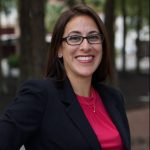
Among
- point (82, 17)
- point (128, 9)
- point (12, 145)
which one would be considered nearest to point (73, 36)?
point (82, 17)

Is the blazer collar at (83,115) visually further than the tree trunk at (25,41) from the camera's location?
No

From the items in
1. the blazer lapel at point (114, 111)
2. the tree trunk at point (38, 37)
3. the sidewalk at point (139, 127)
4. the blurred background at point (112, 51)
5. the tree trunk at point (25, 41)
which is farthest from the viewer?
the tree trunk at point (25, 41)

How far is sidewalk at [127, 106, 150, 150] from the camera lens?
10523 millimetres

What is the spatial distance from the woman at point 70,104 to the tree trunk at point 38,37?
25.2ft

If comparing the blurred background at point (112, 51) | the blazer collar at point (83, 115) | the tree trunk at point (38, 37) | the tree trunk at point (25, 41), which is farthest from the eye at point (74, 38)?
the tree trunk at point (25, 41)

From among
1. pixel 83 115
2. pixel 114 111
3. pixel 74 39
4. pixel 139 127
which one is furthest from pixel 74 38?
pixel 139 127

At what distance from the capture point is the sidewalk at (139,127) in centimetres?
1052

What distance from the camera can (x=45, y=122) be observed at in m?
2.70

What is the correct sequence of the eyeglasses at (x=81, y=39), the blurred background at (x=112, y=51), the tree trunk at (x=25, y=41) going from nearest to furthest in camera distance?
the eyeglasses at (x=81, y=39)
the blurred background at (x=112, y=51)
the tree trunk at (x=25, y=41)

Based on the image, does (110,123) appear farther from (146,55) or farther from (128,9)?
(146,55)

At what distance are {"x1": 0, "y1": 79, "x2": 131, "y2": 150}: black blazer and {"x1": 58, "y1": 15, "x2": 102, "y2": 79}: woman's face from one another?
15cm

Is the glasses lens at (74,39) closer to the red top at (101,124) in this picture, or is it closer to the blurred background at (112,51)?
the red top at (101,124)

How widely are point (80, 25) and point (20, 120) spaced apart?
0.62 metres

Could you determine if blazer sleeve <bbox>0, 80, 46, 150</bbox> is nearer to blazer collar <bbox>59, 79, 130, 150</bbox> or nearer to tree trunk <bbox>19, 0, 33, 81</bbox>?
blazer collar <bbox>59, 79, 130, 150</bbox>
